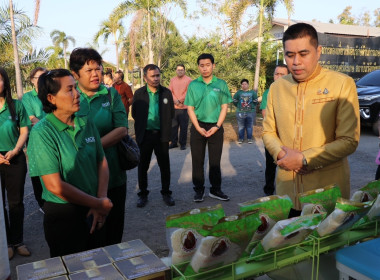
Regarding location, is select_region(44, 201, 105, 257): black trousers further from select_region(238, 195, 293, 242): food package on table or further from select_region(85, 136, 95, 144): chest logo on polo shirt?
select_region(238, 195, 293, 242): food package on table

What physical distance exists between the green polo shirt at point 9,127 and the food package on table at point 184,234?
3014mm

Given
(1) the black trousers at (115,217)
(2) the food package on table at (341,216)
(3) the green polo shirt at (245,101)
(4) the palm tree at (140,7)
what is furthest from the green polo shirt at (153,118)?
(4) the palm tree at (140,7)

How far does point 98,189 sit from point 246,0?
59.6 ft

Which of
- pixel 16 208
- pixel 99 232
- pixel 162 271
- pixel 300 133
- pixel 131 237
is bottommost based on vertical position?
pixel 131 237

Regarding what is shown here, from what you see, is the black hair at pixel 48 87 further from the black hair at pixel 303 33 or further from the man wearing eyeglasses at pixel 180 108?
the man wearing eyeglasses at pixel 180 108

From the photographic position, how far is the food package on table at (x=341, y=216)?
59.6 inches

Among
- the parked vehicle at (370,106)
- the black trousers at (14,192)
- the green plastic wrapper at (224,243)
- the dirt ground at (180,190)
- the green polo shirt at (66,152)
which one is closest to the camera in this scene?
the green plastic wrapper at (224,243)

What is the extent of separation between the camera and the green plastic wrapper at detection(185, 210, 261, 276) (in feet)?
4.31

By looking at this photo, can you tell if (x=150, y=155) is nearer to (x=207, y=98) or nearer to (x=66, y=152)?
(x=207, y=98)

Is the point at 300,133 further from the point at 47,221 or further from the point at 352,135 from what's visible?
the point at 47,221

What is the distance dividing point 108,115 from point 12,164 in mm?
1501

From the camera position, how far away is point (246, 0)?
1847cm

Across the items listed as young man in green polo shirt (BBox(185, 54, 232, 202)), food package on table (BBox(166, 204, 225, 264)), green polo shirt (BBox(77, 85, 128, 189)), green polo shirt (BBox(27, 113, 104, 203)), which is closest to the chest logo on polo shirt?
green polo shirt (BBox(27, 113, 104, 203))

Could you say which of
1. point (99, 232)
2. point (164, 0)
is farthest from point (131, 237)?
point (164, 0)
